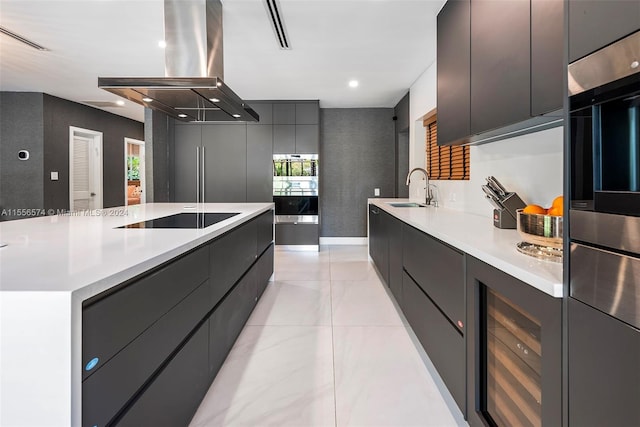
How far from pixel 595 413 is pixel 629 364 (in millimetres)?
174

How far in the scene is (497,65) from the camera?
1.81 meters

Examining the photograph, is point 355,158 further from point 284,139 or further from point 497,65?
point 497,65

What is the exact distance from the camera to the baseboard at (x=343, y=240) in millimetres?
6535

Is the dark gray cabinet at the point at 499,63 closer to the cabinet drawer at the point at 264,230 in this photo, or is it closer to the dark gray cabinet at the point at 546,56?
the dark gray cabinet at the point at 546,56

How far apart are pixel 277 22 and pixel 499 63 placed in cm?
197

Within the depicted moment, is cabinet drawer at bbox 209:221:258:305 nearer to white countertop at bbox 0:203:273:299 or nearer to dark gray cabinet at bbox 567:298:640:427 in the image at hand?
white countertop at bbox 0:203:273:299

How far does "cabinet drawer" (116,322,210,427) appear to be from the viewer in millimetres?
1098

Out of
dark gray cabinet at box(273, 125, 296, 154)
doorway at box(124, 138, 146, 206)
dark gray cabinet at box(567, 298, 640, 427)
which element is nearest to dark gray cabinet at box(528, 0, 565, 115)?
dark gray cabinet at box(567, 298, 640, 427)

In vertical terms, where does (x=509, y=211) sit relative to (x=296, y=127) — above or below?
below

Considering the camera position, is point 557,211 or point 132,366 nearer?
point 132,366

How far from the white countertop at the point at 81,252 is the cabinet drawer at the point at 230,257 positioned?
0.11m

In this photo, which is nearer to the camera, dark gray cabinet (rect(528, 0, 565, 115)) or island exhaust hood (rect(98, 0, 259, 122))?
dark gray cabinet (rect(528, 0, 565, 115))

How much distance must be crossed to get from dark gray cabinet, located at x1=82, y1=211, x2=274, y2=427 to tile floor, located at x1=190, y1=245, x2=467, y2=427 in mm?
180

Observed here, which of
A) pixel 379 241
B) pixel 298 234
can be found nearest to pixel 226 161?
pixel 298 234
